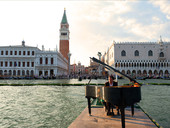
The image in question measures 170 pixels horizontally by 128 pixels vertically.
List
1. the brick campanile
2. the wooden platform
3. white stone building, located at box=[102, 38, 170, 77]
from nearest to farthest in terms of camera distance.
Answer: the wooden platform, white stone building, located at box=[102, 38, 170, 77], the brick campanile

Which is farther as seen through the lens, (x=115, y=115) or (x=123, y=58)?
(x=123, y=58)

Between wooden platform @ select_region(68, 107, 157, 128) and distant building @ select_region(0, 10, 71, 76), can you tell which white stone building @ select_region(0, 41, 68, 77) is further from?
wooden platform @ select_region(68, 107, 157, 128)

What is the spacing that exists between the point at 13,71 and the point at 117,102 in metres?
53.8

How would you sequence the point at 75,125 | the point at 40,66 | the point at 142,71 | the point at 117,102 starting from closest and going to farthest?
the point at 117,102, the point at 75,125, the point at 40,66, the point at 142,71

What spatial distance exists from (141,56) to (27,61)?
47.7 meters

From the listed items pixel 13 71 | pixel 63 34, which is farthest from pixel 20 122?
pixel 63 34

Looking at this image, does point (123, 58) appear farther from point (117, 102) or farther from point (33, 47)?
point (117, 102)

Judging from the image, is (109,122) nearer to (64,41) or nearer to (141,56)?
(141,56)

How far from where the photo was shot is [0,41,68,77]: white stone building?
50750 mm

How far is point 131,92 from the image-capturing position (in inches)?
153

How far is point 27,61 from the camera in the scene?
51.2 metres

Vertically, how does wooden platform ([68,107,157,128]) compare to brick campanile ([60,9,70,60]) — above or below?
below

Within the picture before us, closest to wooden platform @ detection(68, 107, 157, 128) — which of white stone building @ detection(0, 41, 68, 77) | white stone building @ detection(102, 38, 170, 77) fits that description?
white stone building @ detection(0, 41, 68, 77)

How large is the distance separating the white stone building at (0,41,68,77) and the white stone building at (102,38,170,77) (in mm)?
28286
